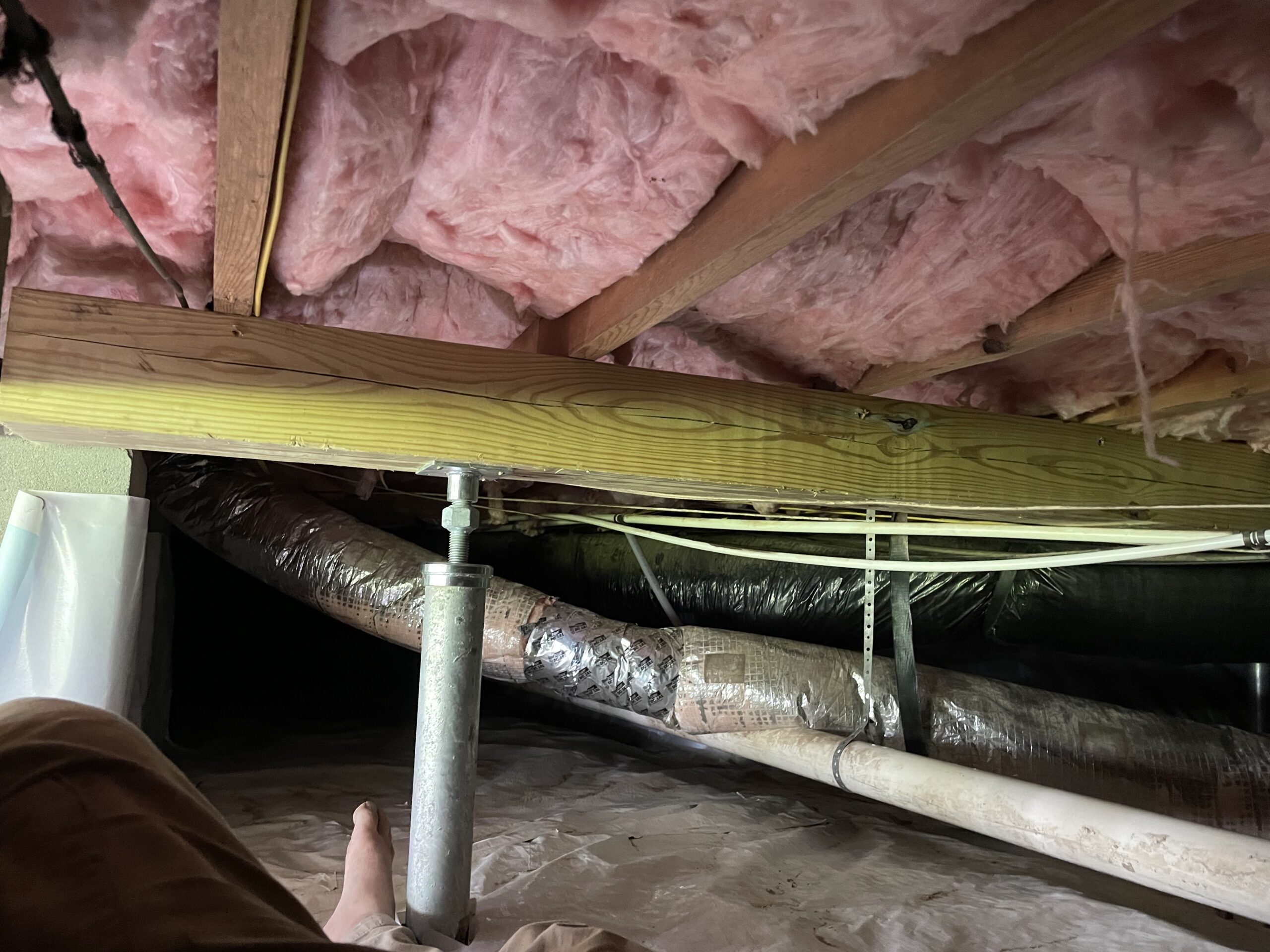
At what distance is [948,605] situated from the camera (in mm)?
1950

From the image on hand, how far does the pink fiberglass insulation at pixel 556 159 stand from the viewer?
79 centimetres

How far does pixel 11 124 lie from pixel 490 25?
0.53 metres

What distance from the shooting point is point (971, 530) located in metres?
1.29

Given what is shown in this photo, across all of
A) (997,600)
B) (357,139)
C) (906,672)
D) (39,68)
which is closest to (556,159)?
(357,139)

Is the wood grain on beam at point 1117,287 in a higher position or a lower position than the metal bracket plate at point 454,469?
higher

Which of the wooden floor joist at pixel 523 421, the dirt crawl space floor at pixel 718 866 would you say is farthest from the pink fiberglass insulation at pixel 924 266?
the dirt crawl space floor at pixel 718 866

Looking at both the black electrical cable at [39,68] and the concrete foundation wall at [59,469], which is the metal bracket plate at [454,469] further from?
the concrete foundation wall at [59,469]

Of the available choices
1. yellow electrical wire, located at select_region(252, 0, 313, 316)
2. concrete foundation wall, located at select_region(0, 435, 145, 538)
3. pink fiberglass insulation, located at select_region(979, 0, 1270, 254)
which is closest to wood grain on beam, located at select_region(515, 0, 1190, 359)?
pink fiberglass insulation, located at select_region(979, 0, 1270, 254)

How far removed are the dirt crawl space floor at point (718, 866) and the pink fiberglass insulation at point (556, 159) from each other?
1058 millimetres

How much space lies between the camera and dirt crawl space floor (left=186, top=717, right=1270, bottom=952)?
4.11 ft

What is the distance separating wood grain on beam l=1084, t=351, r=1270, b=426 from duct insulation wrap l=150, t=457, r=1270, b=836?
67 centimetres

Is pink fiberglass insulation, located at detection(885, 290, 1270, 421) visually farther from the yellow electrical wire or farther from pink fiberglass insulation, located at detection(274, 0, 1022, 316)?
the yellow electrical wire

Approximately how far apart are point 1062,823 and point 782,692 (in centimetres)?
64

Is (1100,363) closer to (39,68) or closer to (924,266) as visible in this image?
(924,266)
